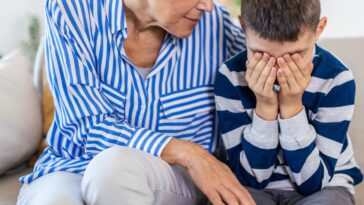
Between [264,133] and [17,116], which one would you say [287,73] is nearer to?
[264,133]

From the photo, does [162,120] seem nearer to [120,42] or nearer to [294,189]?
[120,42]

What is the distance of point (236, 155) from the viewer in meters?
1.40

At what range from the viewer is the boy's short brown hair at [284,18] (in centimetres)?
117

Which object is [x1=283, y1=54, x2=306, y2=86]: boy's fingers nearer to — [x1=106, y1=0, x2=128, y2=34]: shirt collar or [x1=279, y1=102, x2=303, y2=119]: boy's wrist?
[x1=279, y1=102, x2=303, y2=119]: boy's wrist

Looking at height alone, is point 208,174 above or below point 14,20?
below

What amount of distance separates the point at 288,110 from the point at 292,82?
8 cm

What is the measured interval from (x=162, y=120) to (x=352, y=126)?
58 centimetres

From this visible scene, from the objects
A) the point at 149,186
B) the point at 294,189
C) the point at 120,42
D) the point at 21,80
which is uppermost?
the point at 120,42

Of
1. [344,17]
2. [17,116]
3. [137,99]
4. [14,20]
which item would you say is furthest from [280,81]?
[14,20]

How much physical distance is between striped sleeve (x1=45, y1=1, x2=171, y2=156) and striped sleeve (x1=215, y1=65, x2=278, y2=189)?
22 centimetres

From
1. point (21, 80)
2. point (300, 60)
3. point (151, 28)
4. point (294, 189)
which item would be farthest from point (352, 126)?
point (21, 80)

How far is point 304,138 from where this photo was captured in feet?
4.08

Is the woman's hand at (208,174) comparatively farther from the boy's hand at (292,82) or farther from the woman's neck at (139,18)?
the woman's neck at (139,18)

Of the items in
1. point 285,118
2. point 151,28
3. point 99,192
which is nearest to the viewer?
point 99,192
